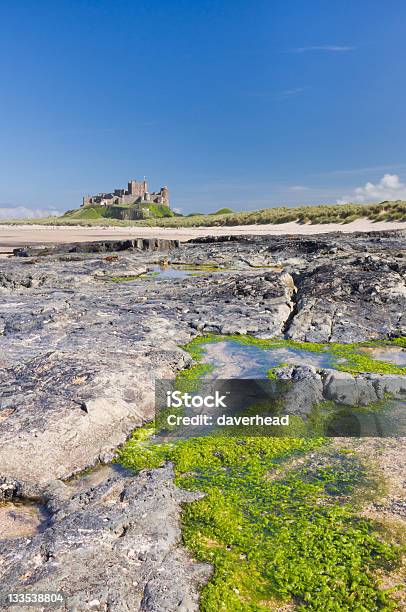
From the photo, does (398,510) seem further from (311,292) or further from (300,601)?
(311,292)

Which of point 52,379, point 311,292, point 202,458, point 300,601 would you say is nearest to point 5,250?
point 311,292

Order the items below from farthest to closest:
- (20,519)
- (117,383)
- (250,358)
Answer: (250,358) → (117,383) → (20,519)

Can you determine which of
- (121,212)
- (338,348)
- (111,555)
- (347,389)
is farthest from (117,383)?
(121,212)

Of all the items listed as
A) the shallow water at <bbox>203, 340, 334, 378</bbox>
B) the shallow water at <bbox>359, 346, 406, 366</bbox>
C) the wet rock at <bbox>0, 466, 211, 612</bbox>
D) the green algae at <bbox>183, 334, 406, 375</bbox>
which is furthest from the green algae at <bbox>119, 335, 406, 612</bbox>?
the shallow water at <bbox>359, 346, 406, 366</bbox>

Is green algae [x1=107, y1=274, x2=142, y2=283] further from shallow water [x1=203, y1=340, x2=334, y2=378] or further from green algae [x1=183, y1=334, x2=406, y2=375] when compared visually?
shallow water [x1=203, y1=340, x2=334, y2=378]

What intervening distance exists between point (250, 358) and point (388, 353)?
9.88 ft

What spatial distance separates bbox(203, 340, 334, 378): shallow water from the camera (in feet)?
28.7

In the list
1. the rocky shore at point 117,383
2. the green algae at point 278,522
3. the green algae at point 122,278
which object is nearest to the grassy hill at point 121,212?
the green algae at point 122,278

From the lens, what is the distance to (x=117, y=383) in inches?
286

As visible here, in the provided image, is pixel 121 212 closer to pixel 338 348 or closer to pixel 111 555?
pixel 338 348

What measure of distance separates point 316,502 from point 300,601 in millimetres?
1329

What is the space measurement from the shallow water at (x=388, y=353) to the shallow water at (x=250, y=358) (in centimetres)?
95

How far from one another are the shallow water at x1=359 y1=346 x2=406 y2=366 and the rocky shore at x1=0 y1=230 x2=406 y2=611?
0.76 meters

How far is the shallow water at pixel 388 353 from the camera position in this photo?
30.8 feet
